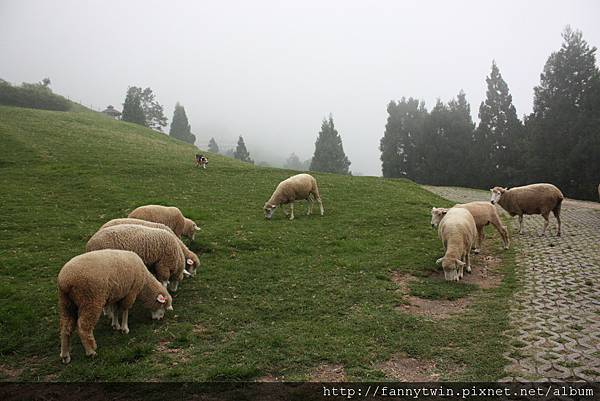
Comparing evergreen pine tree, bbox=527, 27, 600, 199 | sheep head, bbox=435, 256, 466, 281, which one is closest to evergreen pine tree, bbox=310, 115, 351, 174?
evergreen pine tree, bbox=527, 27, 600, 199

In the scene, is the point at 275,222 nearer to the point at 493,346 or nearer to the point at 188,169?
the point at 493,346

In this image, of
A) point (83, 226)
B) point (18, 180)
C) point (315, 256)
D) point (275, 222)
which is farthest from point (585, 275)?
point (18, 180)

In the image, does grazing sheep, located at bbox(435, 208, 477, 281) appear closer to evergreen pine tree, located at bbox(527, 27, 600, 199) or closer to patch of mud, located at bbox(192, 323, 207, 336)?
patch of mud, located at bbox(192, 323, 207, 336)

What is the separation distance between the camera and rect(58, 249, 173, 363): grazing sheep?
24.1 feet

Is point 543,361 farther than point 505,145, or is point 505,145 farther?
point 505,145

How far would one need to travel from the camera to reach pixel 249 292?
1101 cm

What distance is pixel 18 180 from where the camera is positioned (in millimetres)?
25281

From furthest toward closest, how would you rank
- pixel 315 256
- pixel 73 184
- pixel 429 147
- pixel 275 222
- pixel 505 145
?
pixel 429 147 → pixel 505 145 → pixel 73 184 → pixel 275 222 → pixel 315 256

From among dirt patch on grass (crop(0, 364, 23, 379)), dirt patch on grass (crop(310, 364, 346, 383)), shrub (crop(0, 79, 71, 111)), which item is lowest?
dirt patch on grass (crop(0, 364, 23, 379))

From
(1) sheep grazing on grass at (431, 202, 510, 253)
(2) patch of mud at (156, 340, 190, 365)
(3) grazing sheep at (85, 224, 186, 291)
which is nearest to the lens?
(2) patch of mud at (156, 340, 190, 365)

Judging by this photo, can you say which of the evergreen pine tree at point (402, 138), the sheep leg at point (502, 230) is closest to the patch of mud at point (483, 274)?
the sheep leg at point (502, 230)

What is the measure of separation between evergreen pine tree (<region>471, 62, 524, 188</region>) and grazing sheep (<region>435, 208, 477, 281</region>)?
48965 mm

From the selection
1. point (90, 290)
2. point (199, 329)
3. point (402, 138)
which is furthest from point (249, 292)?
point (402, 138)

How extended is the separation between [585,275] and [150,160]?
3352cm
